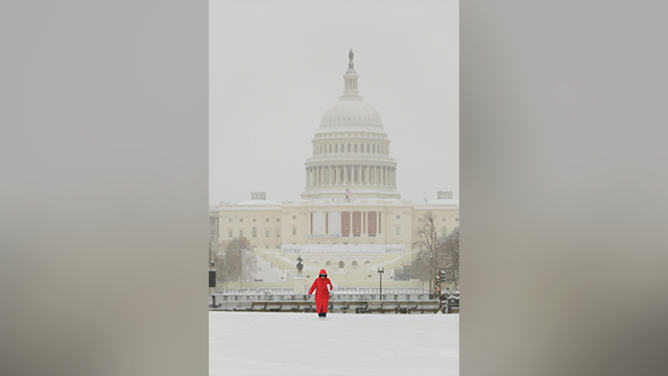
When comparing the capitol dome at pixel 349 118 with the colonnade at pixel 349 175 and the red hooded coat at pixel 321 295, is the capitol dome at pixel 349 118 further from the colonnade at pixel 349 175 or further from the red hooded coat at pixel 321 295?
the red hooded coat at pixel 321 295

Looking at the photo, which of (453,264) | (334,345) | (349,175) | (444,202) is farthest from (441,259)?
(349,175)

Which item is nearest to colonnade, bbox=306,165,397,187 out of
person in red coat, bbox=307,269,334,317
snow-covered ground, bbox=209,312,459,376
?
person in red coat, bbox=307,269,334,317

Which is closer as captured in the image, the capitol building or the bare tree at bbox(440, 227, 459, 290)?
the bare tree at bbox(440, 227, 459, 290)

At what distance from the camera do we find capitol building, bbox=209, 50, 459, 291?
7288 centimetres

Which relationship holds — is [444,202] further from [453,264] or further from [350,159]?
[453,264]

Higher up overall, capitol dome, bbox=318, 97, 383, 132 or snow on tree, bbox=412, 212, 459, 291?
capitol dome, bbox=318, 97, 383, 132

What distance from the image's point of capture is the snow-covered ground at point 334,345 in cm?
587

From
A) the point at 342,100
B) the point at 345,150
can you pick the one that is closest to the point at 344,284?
the point at 345,150

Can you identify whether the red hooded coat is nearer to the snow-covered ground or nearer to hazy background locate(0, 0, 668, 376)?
the snow-covered ground

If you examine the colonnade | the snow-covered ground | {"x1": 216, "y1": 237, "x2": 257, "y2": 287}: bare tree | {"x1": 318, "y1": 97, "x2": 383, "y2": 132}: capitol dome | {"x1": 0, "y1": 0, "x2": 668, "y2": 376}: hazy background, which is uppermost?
{"x1": 318, "y1": 97, "x2": 383, "y2": 132}: capitol dome

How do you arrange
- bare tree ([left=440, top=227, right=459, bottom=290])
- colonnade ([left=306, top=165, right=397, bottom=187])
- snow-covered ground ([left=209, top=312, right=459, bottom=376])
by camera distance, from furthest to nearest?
colonnade ([left=306, top=165, right=397, bottom=187]), bare tree ([left=440, top=227, right=459, bottom=290]), snow-covered ground ([left=209, top=312, right=459, bottom=376])
